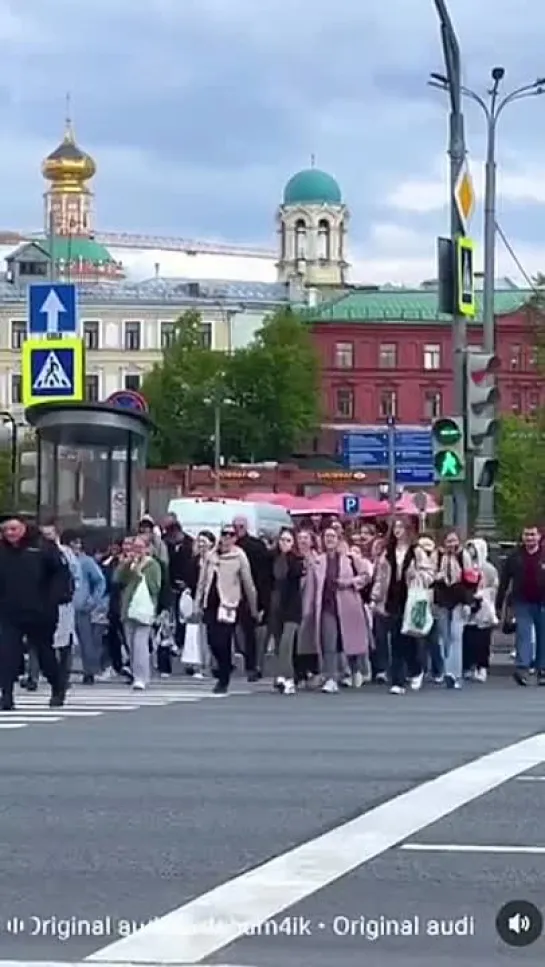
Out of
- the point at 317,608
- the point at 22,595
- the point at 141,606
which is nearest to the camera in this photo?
the point at 22,595

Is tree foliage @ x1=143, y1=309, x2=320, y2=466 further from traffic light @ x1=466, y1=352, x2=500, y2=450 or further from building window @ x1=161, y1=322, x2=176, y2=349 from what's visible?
traffic light @ x1=466, y1=352, x2=500, y2=450

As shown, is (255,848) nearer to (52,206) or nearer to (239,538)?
(239,538)

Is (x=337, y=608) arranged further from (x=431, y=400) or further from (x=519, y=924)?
(x=431, y=400)

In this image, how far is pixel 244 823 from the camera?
12.9 meters

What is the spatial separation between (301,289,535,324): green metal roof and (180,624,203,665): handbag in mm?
105409

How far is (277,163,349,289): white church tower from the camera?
6398 inches

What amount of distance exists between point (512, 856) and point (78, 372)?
19.0 metres

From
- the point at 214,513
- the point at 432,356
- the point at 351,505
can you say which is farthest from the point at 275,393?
the point at 214,513

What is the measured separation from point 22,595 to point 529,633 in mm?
6788

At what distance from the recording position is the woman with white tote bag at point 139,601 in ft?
81.7

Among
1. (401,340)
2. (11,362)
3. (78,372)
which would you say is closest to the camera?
(78,372)

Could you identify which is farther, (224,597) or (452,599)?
(452,599)

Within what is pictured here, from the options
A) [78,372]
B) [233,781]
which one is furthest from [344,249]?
[233,781]

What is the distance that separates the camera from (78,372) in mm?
29969
